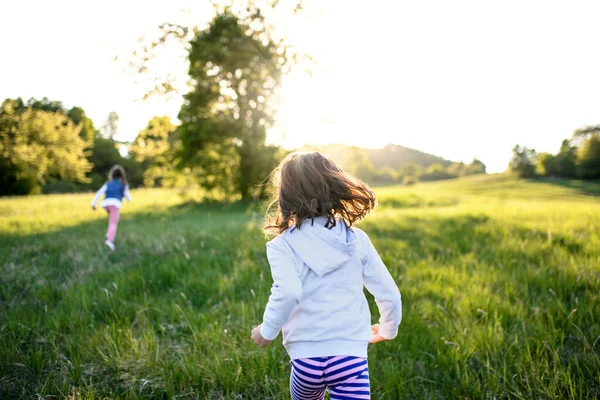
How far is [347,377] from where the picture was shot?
1731 millimetres

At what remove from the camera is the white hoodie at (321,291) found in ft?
5.62

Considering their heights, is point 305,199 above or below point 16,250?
above

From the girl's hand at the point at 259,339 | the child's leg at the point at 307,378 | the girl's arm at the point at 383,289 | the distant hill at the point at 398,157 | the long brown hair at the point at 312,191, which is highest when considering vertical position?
the distant hill at the point at 398,157

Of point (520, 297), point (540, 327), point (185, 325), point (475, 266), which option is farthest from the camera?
point (475, 266)

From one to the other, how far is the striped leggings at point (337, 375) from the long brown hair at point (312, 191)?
2.26 feet

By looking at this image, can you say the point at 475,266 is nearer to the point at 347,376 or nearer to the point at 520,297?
the point at 520,297

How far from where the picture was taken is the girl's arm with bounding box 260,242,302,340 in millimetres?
1666

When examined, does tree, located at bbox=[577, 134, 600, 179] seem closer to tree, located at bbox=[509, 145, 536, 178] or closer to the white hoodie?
tree, located at bbox=[509, 145, 536, 178]

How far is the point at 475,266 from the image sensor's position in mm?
4902

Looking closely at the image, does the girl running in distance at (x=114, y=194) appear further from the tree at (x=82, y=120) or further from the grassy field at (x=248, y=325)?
the tree at (x=82, y=120)

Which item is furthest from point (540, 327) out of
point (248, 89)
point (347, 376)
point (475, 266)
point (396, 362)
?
point (248, 89)

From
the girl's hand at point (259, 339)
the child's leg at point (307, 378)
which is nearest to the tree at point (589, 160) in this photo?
the child's leg at point (307, 378)

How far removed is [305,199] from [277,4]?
19.2 metres

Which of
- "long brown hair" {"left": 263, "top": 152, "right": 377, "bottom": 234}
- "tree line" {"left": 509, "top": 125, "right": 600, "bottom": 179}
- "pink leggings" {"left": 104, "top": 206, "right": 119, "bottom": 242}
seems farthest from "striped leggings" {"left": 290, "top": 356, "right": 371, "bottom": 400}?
"tree line" {"left": 509, "top": 125, "right": 600, "bottom": 179}
